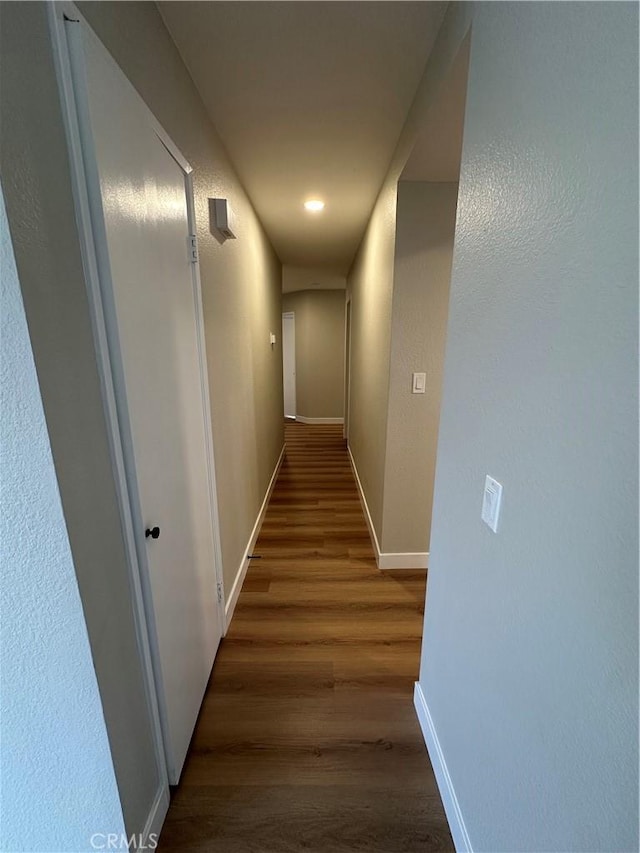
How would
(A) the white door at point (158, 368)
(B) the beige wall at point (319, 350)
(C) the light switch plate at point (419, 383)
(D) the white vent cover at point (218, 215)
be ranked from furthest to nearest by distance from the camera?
(B) the beige wall at point (319, 350), (C) the light switch plate at point (419, 383), (D) the white vent cover at point (218, 215), (A) the white door at point (158, 368)

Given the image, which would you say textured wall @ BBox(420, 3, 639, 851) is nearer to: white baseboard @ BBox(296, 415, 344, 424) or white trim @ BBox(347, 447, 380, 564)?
A: white trim @ BBox(347, 447, 380, 564)

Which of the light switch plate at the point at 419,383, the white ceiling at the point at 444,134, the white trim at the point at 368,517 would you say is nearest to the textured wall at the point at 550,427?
the white ceiling at the point at 444,134

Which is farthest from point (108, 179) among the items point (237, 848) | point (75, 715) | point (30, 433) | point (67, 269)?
point (237, 848)

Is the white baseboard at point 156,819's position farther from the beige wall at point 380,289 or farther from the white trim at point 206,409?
the beige wall at point 380,289

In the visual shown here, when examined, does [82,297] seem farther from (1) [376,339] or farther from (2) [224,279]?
(1) [376,339]

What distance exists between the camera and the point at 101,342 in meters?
0.78

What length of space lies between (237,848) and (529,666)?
43.4 inches

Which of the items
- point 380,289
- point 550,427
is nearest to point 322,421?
point 380,289

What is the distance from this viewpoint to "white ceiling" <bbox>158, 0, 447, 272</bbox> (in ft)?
3.48

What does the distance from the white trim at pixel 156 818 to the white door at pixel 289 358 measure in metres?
5.84

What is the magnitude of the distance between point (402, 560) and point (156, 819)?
1713 millimetres

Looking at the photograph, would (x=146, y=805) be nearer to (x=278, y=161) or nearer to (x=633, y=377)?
(x=633, y=377)

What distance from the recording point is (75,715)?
2.50 ft

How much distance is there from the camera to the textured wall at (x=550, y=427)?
0.47 meters
